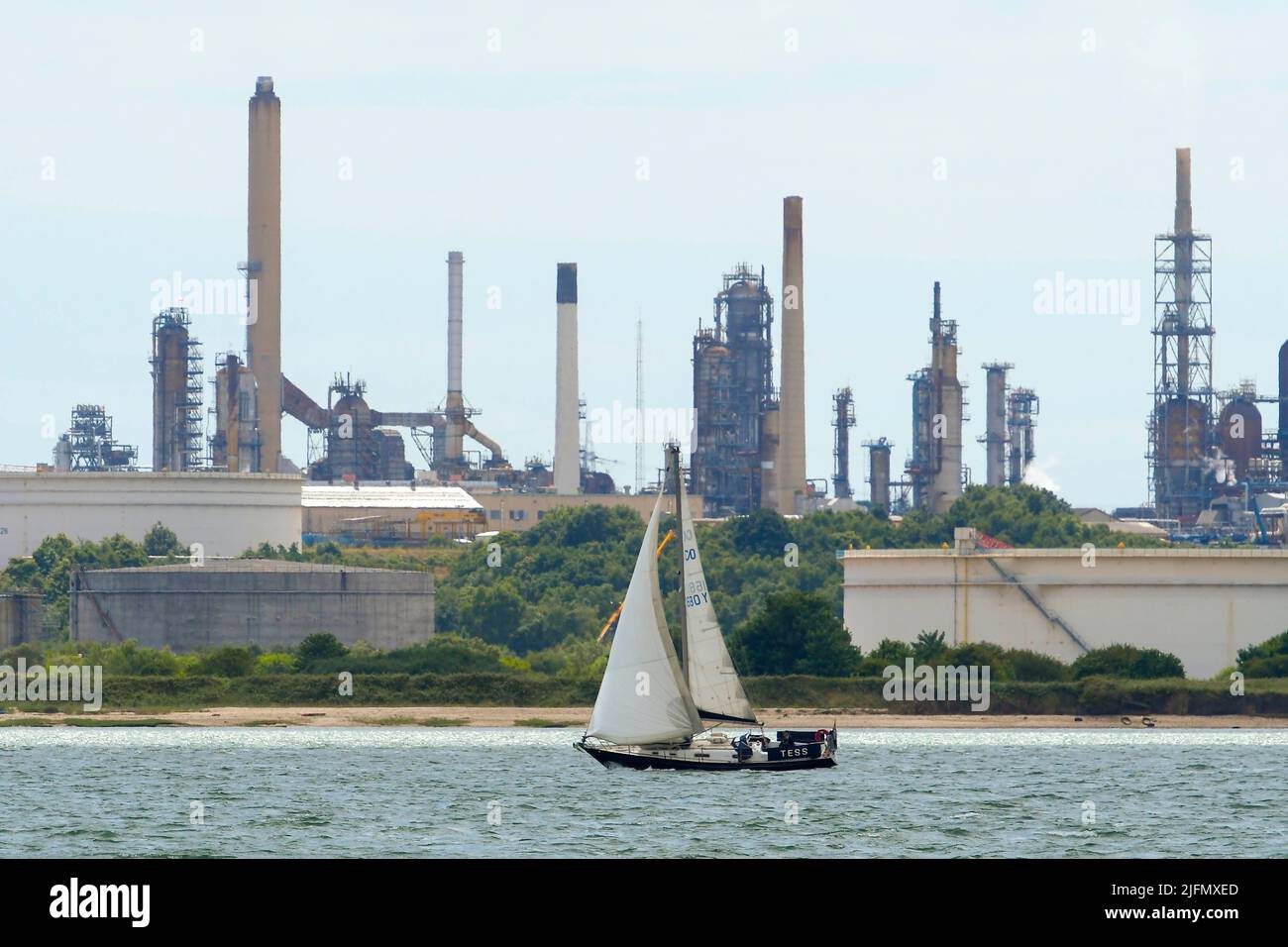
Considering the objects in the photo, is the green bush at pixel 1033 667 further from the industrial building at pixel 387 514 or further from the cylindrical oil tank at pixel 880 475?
the cylindrical oil tank at pixel 880 475

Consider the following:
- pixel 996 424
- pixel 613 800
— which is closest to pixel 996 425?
pixel 996 424

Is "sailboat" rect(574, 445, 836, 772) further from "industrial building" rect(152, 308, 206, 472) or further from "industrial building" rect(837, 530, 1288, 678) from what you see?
"industrial building" rect(152, 308, 206, 472)

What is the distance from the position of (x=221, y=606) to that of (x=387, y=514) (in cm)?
6416

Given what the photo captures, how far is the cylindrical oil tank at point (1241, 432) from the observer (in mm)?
175625

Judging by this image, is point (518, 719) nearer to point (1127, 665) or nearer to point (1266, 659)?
point (1127, 665)

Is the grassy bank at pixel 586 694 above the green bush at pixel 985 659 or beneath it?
beneath

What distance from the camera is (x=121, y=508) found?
144750 millimetres

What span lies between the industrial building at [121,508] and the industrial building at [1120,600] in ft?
201

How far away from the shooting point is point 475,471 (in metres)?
196

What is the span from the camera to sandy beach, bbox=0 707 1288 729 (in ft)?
277

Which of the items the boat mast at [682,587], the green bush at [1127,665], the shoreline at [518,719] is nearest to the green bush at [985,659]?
the shoreline at [518,719]

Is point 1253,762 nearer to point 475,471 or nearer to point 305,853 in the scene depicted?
point 305,853
